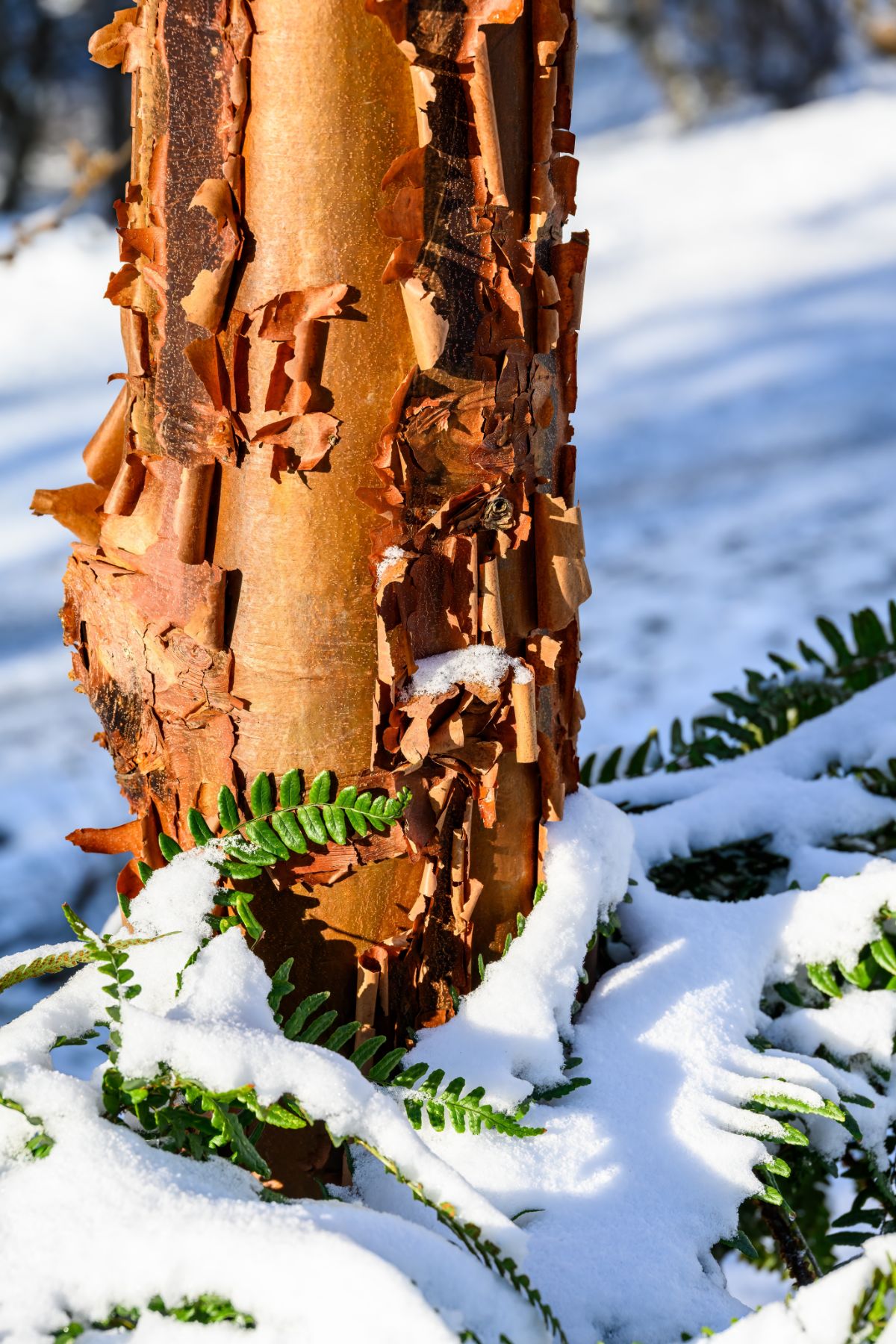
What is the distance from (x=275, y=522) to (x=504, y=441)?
150 millimetres

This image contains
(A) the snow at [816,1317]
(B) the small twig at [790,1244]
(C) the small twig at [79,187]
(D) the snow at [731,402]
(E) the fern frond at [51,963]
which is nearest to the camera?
(A) the snow at [816,1317]

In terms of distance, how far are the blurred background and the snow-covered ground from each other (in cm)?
1

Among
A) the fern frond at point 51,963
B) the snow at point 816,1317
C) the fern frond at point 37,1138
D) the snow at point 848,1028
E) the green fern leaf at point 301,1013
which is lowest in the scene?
the snow at point 848,1028

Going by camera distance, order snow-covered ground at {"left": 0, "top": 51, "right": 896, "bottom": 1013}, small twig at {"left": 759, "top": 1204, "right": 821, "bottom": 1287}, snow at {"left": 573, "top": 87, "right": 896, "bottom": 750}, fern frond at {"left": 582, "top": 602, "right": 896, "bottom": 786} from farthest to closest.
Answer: snow at {"left": 573, "top": 87, "right": 896, "bottom": 750}
snow-covered ground at {"left": 0, "top": 51, "right": 896, "bottom": 1013}
fern frond at {"left": 582, "top": 602, "right": 896, "bottom": 786}
small twig at {"left": 759, "top": 1204, "right": 821, "bottom": 1287}

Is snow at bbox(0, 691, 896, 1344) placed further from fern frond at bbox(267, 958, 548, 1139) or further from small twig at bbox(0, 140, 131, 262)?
small twig at bbox(0, 140, 131, 262)

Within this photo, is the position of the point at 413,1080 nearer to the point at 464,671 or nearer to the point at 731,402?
the point at 464,671

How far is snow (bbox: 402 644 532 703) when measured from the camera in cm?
75

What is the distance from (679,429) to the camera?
4.98m

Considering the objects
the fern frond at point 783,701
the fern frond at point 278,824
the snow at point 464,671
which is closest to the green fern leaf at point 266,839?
the fern frond at point 278,824

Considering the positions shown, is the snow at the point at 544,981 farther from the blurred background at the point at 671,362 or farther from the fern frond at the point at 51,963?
the blurred background at the point at 671,362

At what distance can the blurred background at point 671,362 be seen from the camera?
10.2 ft

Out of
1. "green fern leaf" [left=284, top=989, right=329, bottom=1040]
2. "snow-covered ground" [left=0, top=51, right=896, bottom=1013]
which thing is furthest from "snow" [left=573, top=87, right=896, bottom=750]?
"green fern leaf" [left=284, top=989, right=329, bottom=1040]

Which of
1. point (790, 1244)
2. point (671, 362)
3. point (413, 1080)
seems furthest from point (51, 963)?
point (671, 362)

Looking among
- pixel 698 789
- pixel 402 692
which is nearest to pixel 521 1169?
pixel 402 692
